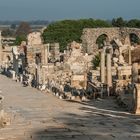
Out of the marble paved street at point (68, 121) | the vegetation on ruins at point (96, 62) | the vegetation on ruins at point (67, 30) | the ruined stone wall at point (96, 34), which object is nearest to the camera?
the marble paved street at point (68, 121)

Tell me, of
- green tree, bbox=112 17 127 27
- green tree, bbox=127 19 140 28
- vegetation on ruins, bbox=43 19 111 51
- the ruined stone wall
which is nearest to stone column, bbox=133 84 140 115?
the ruined stone wall

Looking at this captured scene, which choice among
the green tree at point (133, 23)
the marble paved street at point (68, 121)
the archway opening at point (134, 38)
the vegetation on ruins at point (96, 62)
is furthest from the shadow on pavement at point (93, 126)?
the green tree at point (133, 23)

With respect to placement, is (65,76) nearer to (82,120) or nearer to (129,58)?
(129,58)

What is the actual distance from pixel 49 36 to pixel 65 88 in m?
34.8

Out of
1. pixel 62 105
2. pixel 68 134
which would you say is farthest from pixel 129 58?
pixel 68 134

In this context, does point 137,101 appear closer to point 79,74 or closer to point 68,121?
point 68,121

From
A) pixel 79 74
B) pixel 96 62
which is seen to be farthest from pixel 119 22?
pixel 79 74

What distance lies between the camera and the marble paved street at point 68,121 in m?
10.7

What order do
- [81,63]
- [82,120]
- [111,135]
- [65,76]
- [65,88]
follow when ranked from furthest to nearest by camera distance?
[81,63], [65,76], [65,88], [82,120], [111,135]

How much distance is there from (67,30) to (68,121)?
46786 mm

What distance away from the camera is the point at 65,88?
23344 millimetres

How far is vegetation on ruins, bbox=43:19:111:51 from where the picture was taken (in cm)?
5738

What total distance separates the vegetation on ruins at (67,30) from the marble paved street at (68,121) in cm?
3776

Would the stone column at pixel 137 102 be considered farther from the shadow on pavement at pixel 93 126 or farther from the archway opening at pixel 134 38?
the archway opening at pixel 134 38
